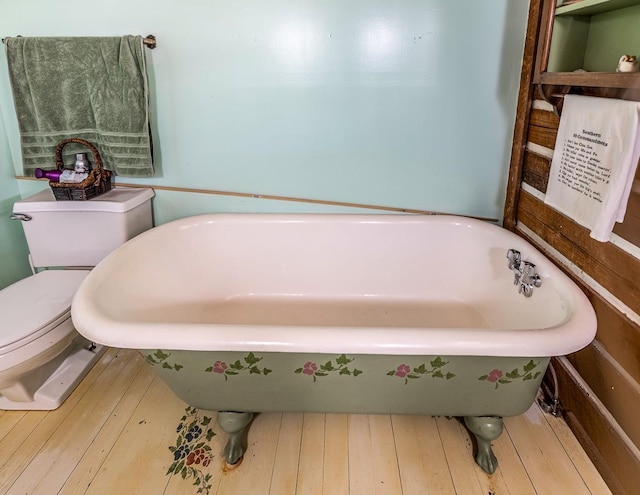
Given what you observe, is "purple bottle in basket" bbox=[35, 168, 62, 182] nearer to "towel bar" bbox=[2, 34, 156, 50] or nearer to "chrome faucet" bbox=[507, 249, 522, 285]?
"towel bar" bbox=[2, 34, 156, 50]

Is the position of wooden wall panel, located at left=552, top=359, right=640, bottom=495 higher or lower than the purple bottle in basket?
lower

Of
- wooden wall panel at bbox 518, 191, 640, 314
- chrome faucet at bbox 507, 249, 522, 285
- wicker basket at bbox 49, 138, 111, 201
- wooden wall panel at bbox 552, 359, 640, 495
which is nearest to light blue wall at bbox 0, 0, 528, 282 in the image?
wicker basket at bbox 49, 138, 111, 201

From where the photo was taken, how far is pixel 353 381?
1213 millimetres

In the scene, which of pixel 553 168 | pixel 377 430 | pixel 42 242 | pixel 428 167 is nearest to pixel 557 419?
pixel 377 430

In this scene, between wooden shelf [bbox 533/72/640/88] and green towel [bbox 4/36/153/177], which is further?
green towel [bbox 4/36/153/177]

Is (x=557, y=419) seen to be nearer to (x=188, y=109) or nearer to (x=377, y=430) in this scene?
(x=377, y=430)

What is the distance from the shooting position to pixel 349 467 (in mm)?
A: 1393

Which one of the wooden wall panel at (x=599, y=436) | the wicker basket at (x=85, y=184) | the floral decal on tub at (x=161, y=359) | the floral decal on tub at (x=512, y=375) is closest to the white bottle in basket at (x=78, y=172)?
the wicker basket at (x=85, y=184)

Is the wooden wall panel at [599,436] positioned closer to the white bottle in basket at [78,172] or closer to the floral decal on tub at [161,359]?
the floral decal on tub at [161,359]

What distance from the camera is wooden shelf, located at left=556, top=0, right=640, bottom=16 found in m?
1.24

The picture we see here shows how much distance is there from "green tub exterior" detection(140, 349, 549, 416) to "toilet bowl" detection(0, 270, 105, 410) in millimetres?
543

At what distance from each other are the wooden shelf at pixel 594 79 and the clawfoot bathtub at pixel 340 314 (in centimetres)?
55

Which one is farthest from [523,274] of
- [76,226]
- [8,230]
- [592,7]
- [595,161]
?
[8,230]

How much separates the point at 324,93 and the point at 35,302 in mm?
1395
